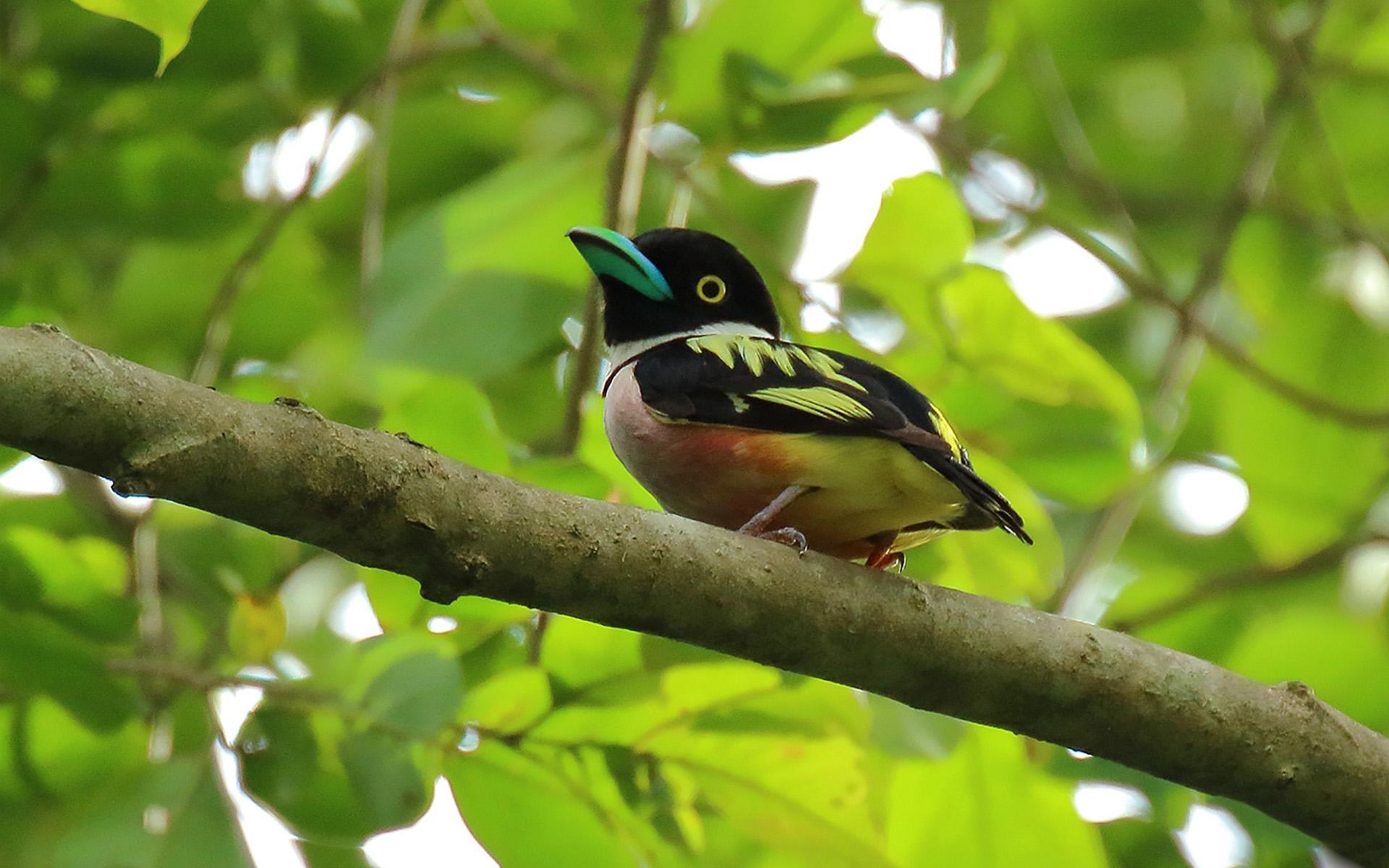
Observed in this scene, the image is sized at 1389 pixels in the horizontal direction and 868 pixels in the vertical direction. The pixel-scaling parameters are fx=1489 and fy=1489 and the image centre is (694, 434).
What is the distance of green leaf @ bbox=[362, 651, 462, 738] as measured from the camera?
3.33 meters

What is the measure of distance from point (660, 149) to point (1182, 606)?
2.26 meters

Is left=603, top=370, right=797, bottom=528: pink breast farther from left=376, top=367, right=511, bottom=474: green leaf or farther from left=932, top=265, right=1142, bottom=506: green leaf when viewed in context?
left=932, top=265, right=1142, bottom=506: green leaf

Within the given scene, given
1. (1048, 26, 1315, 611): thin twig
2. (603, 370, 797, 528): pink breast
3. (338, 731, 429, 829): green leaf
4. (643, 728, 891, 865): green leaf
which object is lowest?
(338, 731, 429, 829): green leaf

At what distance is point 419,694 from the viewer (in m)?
3.36

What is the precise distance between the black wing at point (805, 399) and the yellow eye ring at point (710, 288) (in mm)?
506

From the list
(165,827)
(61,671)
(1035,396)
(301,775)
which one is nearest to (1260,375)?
(1035,396)

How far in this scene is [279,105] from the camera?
5398 millimetres

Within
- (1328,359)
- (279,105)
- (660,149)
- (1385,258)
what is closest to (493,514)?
(660,149)

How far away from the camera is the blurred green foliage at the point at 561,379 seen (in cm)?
362

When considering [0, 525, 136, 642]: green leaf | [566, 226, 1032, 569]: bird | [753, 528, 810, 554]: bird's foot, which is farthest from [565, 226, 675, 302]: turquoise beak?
[0, 525, 136, 642]: green leaf

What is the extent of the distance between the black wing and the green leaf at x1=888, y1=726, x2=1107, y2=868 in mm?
721

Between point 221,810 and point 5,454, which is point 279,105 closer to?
point 5,454

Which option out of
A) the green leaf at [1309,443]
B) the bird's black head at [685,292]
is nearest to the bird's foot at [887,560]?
the bird's black head at [685,292]

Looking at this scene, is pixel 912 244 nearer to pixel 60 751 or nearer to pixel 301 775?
pixel 301 775
